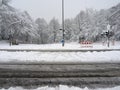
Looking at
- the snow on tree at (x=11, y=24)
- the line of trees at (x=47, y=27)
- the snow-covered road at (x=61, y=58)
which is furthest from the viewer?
the line of trees at (x=47, y=27)

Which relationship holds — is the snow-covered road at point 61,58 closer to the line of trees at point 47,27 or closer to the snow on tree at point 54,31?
the line of trees at point 47,27

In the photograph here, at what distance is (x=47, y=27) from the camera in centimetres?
8075

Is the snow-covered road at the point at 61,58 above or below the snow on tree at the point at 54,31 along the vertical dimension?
below

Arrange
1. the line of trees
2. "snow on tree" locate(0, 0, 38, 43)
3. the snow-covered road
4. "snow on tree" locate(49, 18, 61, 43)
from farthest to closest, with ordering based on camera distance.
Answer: "snow on tree" locate(49, 18, 61, 43) → the line of trees → "snow on tree" locate(0, 0, 38, 43) → the snow-covered road

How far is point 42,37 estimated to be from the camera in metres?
76.0

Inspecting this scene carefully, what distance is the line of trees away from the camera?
3994 cm

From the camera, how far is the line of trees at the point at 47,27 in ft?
131

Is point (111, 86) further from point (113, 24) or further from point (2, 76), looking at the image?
point (113, 24)

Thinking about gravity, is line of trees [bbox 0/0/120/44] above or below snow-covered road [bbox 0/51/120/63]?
above

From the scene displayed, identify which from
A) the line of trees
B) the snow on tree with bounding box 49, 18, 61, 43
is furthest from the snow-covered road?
the snow on tree with bounding box 49, 18, 61, 43

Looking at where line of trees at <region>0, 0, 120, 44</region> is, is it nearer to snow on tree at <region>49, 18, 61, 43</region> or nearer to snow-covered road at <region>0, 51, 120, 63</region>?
snow on tree at <region>49, 18, 61, 43</region>

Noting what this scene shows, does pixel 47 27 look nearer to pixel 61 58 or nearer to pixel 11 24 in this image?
pixel 11 24

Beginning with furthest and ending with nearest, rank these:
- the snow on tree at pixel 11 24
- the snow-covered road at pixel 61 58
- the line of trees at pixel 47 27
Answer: the line of trees at pixel 47 27
the snow on tree at pixel 11 24
the snow-covered road at pixel 61 58

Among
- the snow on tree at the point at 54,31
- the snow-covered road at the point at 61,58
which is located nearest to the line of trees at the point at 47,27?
the snow on tree at the point at 54,31
